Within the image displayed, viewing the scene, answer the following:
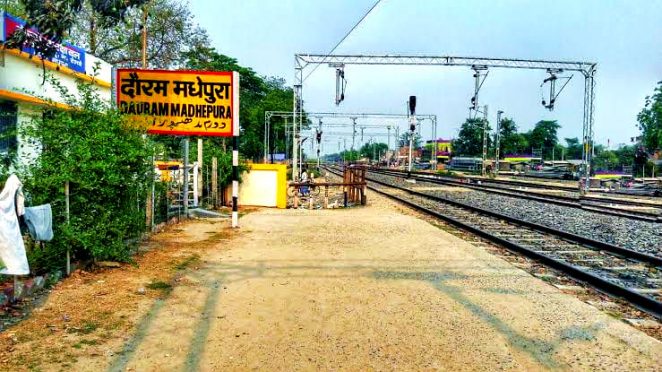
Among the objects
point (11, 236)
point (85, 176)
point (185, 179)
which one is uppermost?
point (85, 176)

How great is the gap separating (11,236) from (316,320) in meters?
3.33

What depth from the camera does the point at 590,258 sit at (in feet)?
32.4

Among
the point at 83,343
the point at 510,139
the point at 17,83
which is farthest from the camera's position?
the point at 510,139

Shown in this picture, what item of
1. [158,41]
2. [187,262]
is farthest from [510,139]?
[187,262]

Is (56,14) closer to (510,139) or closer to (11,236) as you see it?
(11,236)

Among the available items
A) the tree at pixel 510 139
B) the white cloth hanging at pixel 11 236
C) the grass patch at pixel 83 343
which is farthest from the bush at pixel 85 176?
the tree at pixel 510 139

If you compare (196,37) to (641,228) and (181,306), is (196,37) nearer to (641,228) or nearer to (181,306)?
(641,228)

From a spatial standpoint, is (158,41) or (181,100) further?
(158,41)

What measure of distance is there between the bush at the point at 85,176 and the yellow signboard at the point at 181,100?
4360mm

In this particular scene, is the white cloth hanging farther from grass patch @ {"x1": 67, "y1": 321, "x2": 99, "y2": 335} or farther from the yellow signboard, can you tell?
the yellow signboard

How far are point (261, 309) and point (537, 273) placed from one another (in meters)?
4.88

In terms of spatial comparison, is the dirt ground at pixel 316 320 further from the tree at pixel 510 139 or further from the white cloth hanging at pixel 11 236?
the tree at pixel 510 139

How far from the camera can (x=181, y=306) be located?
19.6 feet

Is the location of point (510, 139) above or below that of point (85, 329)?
above
